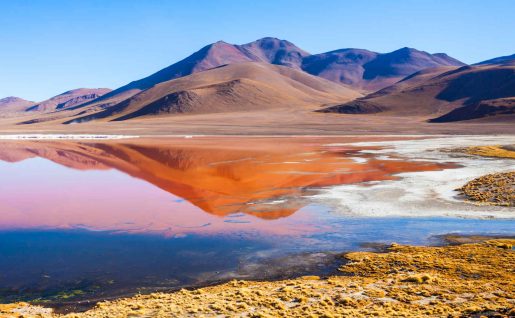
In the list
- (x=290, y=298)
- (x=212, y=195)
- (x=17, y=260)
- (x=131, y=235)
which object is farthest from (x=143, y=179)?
(x=290, y=298)

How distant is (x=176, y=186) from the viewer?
2452 centimetres

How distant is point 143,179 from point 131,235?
13.3 meters

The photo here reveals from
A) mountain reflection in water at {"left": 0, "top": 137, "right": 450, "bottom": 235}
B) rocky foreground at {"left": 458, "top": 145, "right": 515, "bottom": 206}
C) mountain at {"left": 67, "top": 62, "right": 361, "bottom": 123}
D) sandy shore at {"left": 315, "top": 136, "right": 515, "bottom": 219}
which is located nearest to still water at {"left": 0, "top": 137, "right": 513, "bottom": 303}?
mountain reflection in water at {"left": 0, "top": 137, "right": 450, "bottom": 235}

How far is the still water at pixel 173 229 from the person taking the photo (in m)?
10.9

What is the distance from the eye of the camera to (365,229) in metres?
14.9

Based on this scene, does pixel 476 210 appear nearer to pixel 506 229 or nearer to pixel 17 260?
pixel 506 229

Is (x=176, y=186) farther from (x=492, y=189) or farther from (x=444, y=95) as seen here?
(x=444, y=95)

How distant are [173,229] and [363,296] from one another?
7664 millimetres

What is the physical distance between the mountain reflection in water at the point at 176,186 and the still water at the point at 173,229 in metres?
0.07

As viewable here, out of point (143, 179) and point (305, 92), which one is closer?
point (143, 179)

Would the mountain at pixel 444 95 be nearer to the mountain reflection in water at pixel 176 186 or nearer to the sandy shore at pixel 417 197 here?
the mountain reflection in water at pixel 176 186

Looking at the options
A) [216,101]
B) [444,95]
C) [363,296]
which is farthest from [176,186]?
[444,95]

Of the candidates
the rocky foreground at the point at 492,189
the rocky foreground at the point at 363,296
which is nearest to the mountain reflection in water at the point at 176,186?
the rocky foreground at the point at 492,189

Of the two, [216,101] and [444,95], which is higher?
[216,101]
